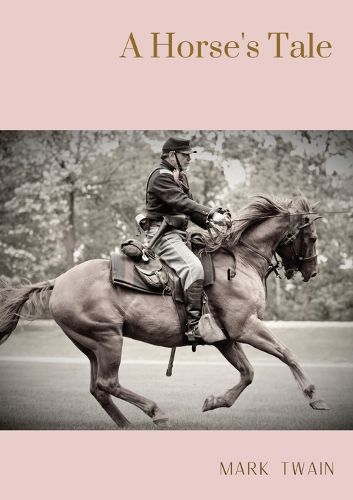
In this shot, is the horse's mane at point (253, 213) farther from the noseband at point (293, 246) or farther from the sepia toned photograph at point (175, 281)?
the noseband at point (293, 246)

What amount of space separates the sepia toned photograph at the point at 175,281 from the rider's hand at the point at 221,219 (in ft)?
0.14

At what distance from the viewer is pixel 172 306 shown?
29.3 feet

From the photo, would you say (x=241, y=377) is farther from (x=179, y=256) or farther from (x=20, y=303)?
(x=20, y=303)

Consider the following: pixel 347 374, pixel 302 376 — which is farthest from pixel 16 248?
pixel 302 376

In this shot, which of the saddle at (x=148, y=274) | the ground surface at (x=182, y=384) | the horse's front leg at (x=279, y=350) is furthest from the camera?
the ground surface at (x=182, y=384)

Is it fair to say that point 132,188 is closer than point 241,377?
No

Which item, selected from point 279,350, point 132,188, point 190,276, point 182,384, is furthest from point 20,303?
point 132,188

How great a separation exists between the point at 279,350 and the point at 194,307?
122 centimetres

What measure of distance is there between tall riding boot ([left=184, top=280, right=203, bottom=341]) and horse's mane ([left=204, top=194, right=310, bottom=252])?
82 centimetres

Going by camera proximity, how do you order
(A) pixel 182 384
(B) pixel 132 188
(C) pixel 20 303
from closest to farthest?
(C) pixel 20 303 → (A) pixel 182 384 → (B) pixel 132 188

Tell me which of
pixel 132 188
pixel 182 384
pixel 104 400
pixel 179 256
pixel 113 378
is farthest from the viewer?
pixel 132 188

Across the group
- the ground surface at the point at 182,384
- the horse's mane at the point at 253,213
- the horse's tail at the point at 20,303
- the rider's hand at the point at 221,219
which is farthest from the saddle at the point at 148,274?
the ground surface at the point at 182,384

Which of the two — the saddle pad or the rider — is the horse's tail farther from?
the rider

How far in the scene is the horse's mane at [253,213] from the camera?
9445 millimetres
